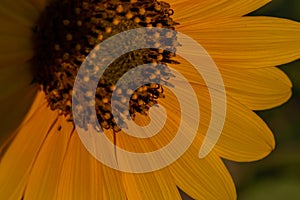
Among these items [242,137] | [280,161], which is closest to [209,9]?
[242,137]

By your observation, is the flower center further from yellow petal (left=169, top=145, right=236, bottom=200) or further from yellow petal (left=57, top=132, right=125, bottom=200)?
yellow petal (left=169, top=145, right=236, bottom=200)

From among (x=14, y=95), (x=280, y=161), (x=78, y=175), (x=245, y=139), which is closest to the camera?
(x=14, y=95)

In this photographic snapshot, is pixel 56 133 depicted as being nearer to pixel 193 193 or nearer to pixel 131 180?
pixel 131 180

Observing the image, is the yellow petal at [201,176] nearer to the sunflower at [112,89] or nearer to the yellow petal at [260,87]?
the sunflower at [112,89]

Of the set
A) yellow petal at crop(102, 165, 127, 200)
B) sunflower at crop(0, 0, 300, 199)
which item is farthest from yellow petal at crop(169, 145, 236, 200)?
yellow petal at crop(102, 165, 127, 200)

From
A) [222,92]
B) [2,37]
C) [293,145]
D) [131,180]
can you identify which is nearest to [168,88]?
[222,92]

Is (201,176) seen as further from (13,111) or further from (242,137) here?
(13,111)

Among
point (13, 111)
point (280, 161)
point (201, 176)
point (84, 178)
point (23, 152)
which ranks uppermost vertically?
point (13, 111)
